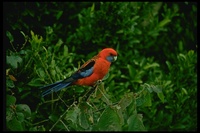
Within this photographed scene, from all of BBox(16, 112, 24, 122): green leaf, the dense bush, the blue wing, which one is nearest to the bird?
the blue wing

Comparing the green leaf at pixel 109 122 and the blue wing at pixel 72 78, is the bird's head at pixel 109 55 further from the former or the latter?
the green leaf at pixel 109 122

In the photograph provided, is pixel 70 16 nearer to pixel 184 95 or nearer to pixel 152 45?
pixel 152 45

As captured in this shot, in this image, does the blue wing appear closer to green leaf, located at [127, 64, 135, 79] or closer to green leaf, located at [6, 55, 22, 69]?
green leaf, located at [6, 55, 22, 69]

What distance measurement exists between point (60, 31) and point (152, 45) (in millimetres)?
992

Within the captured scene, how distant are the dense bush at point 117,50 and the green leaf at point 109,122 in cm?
98

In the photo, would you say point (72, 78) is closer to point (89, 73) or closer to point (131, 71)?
point (89, 73)

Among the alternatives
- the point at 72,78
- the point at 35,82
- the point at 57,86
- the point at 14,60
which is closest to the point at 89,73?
the point at 72,78

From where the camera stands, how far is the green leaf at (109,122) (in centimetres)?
246

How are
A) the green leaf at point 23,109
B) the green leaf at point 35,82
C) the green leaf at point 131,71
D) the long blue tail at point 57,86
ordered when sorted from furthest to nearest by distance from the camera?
the green leaf at point 131,71, the green leaf at point 35,82, the long blue tail at point 57,86, the green leaf at point 23,109

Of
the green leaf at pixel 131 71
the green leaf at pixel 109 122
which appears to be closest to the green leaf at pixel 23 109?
the green leaf at pixel 109 122

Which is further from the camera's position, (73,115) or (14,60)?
(14,60)

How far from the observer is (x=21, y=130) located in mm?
2809

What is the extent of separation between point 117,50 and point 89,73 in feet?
3.39

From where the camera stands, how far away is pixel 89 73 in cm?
344
